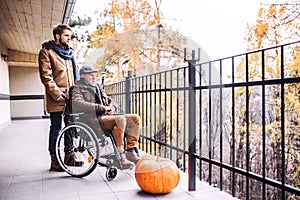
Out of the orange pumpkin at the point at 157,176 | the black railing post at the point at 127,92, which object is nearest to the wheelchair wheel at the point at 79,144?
the orange pumpkin at the point at 157,176

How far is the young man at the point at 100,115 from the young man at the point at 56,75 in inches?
7.1

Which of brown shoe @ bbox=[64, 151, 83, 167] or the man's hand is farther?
brown shoe @ bbox=[64, 151, 83, 167]

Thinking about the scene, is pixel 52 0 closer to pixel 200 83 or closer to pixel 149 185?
pixel 200 83

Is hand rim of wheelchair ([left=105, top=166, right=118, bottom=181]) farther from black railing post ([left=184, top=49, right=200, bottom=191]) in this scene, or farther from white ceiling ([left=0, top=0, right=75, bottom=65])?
white ceiling ([left=0, top=0, right=75, bottom=65])

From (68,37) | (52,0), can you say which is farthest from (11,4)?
(68,37)

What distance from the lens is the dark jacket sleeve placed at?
231cm

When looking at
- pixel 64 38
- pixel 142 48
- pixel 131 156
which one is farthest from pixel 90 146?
pixel 142 48

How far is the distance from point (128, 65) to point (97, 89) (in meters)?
1.82

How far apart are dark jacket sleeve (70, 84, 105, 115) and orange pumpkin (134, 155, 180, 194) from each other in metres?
0.63

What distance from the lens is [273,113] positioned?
3385 millimetres

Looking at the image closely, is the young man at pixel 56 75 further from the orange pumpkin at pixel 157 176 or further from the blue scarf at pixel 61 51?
the orange pumpkin at pixel 157 176

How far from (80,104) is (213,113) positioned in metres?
1.43

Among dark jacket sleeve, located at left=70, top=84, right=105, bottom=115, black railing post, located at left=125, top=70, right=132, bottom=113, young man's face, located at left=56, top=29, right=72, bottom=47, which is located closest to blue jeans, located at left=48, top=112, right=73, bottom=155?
dark jacket sleeve, located at left=70, top=84, right=105, bottom=115

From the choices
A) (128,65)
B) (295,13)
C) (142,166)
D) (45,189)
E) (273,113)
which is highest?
(295,13)
